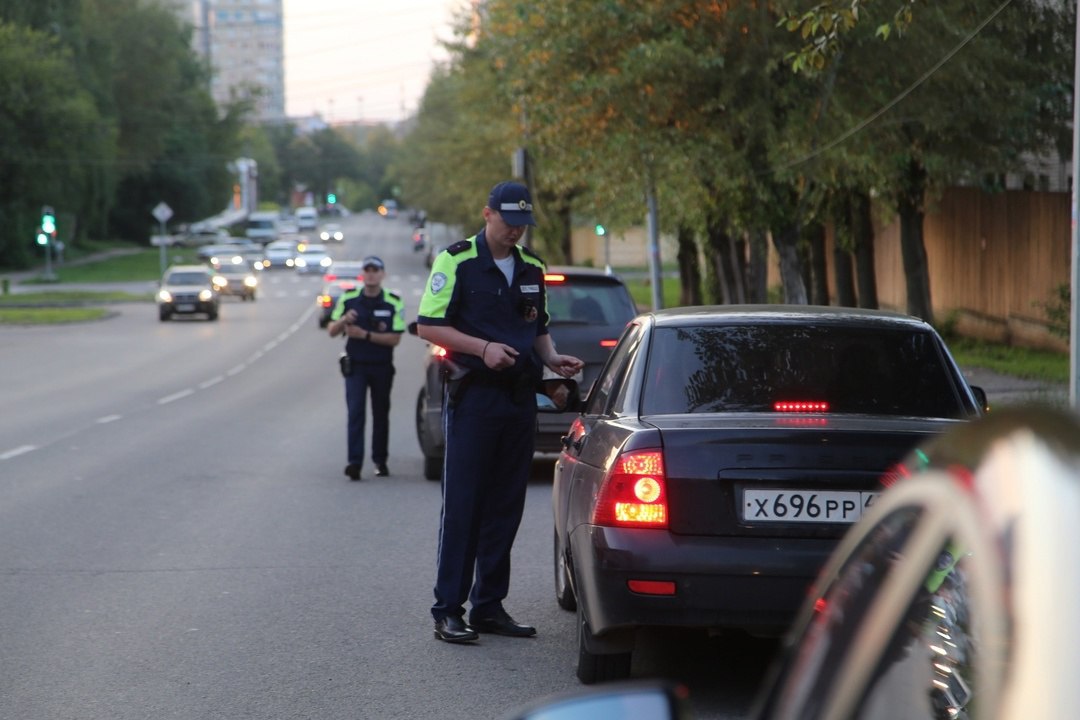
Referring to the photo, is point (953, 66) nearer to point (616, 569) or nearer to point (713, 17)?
point (713, 17)

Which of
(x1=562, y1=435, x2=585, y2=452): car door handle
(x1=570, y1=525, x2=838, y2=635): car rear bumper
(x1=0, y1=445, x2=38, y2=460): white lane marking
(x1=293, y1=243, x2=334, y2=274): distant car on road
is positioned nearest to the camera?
(x1=570, y1=525, x2=838, y2=635): car rear bumper

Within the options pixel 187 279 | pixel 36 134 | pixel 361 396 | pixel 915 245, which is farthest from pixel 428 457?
pixel 36 134

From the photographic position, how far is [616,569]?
5914mm

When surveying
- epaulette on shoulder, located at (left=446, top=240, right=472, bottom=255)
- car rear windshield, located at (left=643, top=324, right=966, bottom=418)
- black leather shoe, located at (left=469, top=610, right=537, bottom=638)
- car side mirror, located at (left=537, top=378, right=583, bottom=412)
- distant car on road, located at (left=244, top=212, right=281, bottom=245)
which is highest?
distant car on road, located at (left=244, top=212, right=281, bottom=245)

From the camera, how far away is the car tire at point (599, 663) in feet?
21.0

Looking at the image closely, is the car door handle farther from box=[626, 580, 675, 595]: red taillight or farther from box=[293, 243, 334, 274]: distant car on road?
box=[293, 243, 334, 274]: distant car on road

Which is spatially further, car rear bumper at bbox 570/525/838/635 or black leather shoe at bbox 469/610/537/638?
black leather shoe at bbox 469/610/537/638

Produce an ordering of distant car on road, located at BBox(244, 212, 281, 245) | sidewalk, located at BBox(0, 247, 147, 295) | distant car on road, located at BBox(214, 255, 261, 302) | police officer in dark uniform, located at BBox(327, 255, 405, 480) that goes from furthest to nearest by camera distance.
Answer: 1. distant car on road, located at BBox(244, 212, 281, 245)
2. sidewalk, located at BBox(0, 247, 147, 295)
3. distant car on road, located at BBox(214, 255, 261, 302)
4. police officer in dark uniform, located at BBox(327, 255, 405, 480)

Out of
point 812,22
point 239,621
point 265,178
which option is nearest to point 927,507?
point 239,621

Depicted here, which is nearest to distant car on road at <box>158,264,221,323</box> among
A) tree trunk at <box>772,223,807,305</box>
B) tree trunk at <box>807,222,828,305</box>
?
tree trunk at <box>807,222,828,305</box>

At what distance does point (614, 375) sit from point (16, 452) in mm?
9798

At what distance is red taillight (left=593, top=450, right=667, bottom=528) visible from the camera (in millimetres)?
5930

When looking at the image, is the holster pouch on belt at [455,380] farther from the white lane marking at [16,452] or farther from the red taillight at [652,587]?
the white lane marking at [16,452]

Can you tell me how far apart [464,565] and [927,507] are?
540 centimetres
